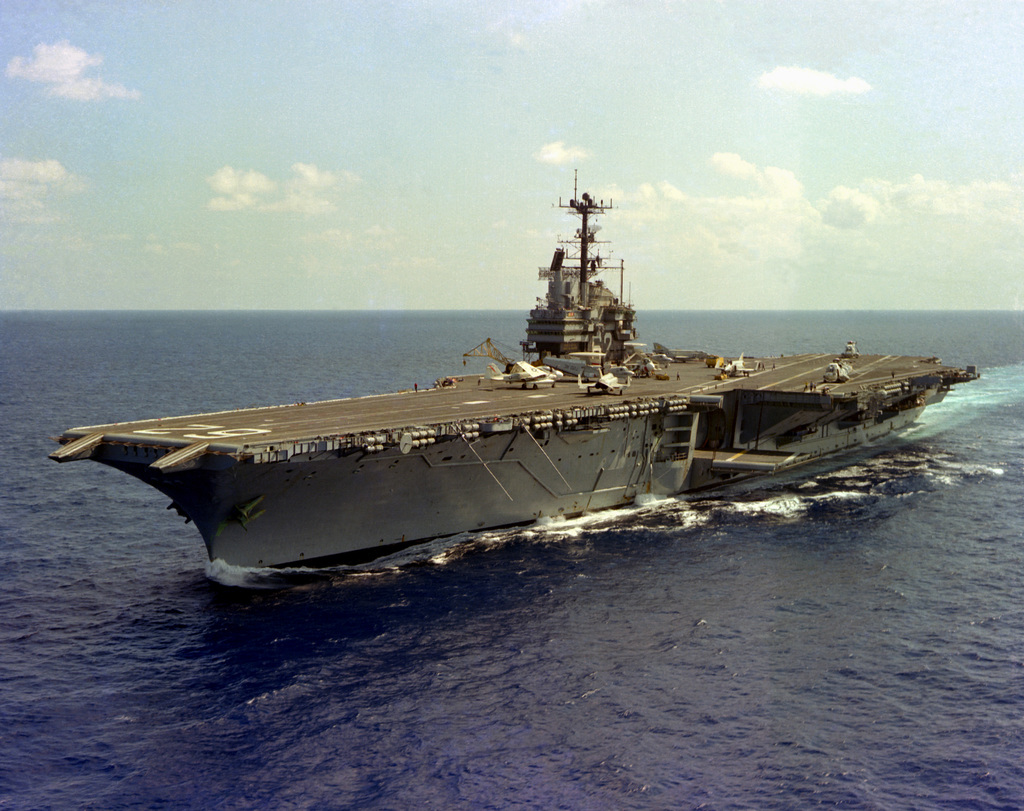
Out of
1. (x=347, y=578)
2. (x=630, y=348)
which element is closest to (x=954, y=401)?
(x=630, y=348)

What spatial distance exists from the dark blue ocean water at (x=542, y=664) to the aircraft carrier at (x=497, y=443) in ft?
3.61

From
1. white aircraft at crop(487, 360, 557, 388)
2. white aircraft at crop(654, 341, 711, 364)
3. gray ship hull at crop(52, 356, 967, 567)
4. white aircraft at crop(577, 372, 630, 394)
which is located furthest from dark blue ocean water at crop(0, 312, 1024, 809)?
white aircraft at crop(654, 341, 711, 364)

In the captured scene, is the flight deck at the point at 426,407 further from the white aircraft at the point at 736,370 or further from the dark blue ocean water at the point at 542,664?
the dark blue ocean water at the point at 542,664

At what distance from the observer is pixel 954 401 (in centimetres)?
5925

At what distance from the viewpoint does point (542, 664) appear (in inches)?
689

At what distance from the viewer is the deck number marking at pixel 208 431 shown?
2210cm

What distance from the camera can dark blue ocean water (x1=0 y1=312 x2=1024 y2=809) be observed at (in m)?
13.6

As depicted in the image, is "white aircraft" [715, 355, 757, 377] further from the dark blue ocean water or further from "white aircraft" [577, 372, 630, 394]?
the dark blue ocean water

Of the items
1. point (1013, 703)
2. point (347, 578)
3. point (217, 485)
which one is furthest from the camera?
point (347, 578)

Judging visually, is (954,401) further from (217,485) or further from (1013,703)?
(217,485)

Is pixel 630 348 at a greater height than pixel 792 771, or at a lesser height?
greater

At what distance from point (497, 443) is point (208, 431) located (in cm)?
771

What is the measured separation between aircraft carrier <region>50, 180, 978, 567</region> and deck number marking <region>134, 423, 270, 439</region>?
8 centimetres

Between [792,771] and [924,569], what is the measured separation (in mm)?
11332
